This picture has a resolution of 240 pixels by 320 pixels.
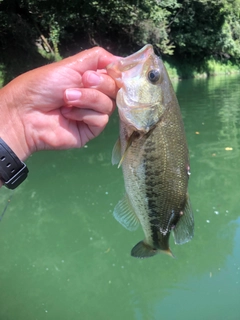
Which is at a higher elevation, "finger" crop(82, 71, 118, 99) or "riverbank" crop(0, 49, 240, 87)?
"finger" crop(82, 71, 118, 99)

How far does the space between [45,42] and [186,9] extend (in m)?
13.4

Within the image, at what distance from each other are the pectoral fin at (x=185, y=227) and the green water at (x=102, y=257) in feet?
5.52

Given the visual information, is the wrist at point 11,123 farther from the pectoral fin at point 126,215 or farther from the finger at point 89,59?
the pectoral fin at point 126,215

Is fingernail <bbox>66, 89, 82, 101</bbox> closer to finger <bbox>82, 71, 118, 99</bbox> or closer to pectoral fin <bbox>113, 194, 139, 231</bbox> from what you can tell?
finger <bbox>82, 71, 118, 99</bbox>

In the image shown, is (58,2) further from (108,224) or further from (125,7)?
(108,224)

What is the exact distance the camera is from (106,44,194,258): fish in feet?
6.11

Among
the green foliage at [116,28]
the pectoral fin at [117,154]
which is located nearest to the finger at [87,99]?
the pectoral fin at [117,154]

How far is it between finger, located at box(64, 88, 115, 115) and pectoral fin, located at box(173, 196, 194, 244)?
0.76 meters

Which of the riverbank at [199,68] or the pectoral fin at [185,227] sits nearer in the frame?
the pectoral fin at [185,227]

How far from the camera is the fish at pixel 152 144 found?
1862 millimetres

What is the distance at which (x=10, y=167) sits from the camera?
6.66 ft

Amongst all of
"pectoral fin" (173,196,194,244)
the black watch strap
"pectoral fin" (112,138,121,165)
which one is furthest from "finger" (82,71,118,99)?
"pectoral fin" (173,196,194,244)

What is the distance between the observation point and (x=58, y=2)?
18094 mm

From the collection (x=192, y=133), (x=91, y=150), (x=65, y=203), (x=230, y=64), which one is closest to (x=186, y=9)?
(x=230, y=64)
